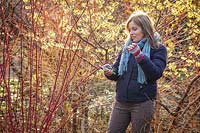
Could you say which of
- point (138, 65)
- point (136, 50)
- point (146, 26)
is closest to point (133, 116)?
point (138, 65)

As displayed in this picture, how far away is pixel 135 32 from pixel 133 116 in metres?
0.72

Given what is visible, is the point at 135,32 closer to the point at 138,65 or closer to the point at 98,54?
the point at 138,65

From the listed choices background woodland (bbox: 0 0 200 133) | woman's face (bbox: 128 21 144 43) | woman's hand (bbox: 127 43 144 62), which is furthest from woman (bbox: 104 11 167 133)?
background woodland (bbox: 0 0 200 133)

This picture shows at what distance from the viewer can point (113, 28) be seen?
4.70 metres

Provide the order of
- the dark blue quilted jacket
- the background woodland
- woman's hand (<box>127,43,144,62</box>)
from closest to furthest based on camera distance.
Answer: woman's hand (<box>127,43,144,62</box>) → the dark blue quilted jacket → the background woodland

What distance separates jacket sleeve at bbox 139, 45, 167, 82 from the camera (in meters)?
2.88

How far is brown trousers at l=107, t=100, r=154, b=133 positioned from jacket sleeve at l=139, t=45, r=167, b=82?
25 cm

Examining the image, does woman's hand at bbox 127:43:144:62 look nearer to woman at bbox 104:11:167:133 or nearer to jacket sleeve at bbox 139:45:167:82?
jacket sleeve at bbox 139:45:167:82

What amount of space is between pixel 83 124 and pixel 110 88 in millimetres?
1095

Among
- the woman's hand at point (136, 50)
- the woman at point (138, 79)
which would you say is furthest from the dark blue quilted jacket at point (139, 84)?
the woman's hand at point (136, 50)

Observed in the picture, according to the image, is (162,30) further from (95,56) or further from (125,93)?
(125,93)

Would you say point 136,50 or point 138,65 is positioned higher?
point 136,50

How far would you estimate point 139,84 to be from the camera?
3080 millimetres

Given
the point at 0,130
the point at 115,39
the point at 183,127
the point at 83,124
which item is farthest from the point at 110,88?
the point at 0,130
